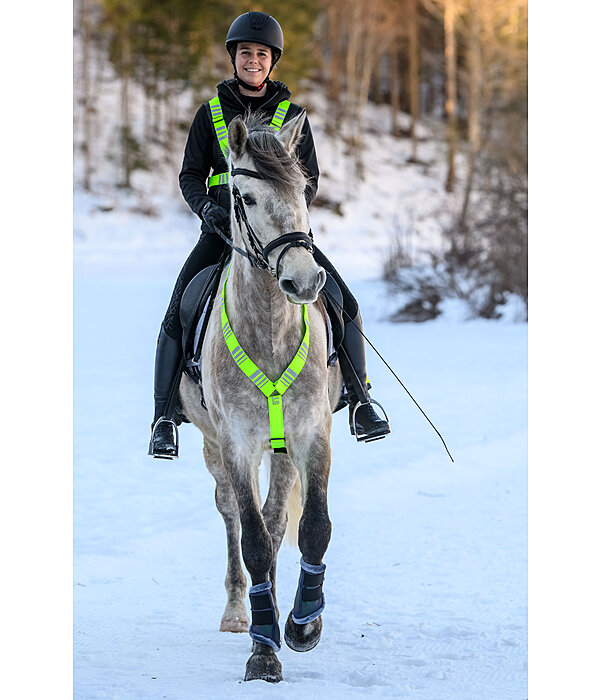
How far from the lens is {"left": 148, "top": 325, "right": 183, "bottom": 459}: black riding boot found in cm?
505

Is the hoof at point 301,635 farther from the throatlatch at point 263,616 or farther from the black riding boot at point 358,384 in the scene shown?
the black riding boot at point 358,384

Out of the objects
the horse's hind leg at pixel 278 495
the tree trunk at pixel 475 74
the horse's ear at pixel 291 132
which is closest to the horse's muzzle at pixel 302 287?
the horse's ear at pixel 291 132

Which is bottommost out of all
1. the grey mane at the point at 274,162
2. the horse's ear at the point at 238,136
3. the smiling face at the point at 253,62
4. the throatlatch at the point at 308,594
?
the throatlatch at the point at 308,594

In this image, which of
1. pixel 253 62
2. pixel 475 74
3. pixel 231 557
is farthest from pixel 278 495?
pixel 475 74

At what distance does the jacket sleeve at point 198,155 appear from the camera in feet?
15.9

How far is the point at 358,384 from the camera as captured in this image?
16.3ft

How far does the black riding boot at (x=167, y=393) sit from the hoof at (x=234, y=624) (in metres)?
0.98

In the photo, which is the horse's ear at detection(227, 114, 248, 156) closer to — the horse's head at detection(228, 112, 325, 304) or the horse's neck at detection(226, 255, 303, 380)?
the horse's head at detection(228, 112, 325, 304)

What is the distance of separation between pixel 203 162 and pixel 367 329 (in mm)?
13476

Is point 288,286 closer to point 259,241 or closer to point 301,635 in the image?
point 259,241

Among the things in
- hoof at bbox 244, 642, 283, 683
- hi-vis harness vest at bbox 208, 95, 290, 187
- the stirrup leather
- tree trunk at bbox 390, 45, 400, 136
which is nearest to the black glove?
hi-vis harness vest at bbox 208, 95, 290, 187

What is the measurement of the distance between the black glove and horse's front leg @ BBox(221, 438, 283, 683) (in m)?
1.07
